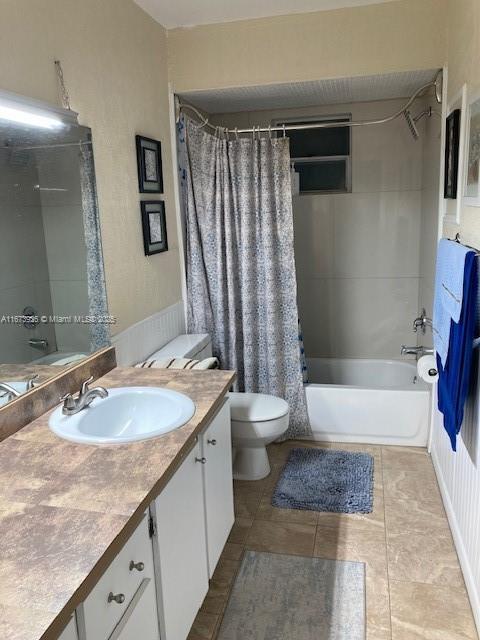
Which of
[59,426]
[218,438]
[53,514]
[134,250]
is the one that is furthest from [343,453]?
[53,514]

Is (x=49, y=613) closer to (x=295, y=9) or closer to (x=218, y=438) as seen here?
(x=218, y=438)

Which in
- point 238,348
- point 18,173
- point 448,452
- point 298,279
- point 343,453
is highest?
point 18,173

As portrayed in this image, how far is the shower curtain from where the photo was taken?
3166mm

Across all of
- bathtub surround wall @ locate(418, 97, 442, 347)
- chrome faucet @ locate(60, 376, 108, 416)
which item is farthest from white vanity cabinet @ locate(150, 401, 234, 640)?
bathtub surround wall @ locate(418, 97, 442, 347)

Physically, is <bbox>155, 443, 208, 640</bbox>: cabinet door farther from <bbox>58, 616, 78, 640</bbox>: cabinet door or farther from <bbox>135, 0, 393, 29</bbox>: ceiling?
<bbox>135, 0, 393, 29</bbox>: ceiling

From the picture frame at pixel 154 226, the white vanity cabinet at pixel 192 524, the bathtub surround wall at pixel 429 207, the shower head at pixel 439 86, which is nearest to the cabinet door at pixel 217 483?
the white vanity cabinet at pixel 192 524

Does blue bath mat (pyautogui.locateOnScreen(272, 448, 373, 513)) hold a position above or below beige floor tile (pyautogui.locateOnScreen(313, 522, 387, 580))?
above

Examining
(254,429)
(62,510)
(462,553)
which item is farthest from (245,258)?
(62,510)

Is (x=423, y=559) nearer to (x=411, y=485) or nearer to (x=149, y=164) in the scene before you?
(x=411, y=485)

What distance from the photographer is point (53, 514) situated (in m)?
1.23

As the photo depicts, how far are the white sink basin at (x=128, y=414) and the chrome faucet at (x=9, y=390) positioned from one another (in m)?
0.14

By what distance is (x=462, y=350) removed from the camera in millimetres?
1852

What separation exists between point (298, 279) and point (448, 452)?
76.1 inches

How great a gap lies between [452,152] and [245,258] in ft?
4.19
